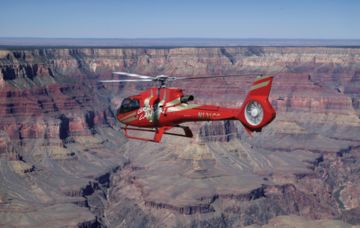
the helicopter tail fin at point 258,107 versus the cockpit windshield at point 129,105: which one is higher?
the helicopter tail fin at point 258,107

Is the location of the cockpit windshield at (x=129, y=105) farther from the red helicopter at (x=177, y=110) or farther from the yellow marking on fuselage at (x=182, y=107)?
the yellow marking on fuselage at (x=182, y=107)

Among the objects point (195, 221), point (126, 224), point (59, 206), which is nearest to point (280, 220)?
point (195, 221)

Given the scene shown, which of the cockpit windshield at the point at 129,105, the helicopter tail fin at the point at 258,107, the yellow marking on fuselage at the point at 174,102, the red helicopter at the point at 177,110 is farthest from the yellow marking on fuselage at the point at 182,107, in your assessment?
the helicopter tail fin at the point at 258,107

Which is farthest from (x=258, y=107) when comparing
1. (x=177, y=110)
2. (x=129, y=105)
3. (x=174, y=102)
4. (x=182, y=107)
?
(x=129, y=105)

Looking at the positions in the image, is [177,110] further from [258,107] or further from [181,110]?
[258,107]

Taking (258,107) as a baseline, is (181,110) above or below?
below

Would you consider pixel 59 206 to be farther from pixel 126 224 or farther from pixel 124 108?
pixel 124 108

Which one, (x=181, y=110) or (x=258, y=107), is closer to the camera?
(x=258, y=107)
